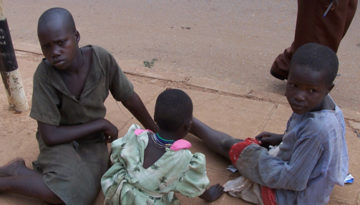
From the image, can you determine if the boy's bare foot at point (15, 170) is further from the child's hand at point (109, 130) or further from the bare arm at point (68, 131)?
the child's hand at point (109, 130)

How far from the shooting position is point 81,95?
2.24 m

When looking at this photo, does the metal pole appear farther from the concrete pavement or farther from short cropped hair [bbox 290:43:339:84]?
short cropped hair [bbox 290:43:339:84]

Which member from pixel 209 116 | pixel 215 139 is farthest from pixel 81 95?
pixel 209 116

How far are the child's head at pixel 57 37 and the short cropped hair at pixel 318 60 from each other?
1221 millimetres

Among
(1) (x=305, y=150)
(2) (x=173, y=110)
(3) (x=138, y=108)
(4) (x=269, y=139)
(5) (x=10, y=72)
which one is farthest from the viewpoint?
(5) (x=10, y=72)

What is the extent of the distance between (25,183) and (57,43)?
0.80 meters

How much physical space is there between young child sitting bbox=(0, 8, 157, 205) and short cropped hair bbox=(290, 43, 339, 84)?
3.76ft

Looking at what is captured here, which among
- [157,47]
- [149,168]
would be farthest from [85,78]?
[157,47]

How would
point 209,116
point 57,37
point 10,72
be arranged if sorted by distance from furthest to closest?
point 209,116
point 10,72
point 57,37

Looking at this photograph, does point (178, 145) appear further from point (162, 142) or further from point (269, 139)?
point (269, 139)

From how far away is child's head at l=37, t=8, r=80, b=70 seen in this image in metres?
2.06

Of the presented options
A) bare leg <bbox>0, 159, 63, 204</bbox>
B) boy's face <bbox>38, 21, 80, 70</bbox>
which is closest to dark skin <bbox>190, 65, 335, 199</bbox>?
boy's face <bbox>38, 21, 80, 70</bbox>

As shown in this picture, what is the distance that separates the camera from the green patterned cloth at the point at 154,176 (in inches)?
73.1

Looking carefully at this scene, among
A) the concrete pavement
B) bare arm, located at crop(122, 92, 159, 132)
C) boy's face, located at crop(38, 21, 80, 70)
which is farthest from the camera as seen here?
bare arm, located at crop(122, 92, 159, 132)
